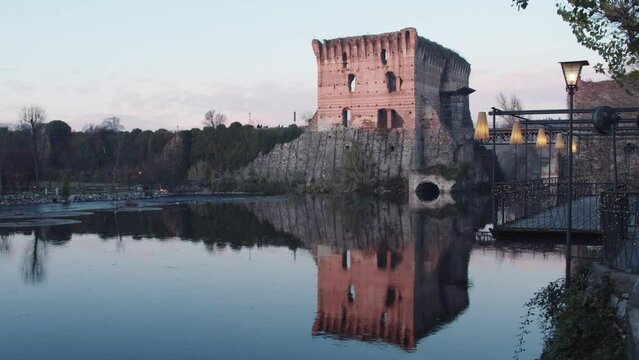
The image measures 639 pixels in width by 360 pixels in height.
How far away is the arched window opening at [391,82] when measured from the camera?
Result: 47000 millimetres

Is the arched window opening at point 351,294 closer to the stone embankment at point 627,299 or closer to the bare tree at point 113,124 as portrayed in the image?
the stone embankment at point 627,299

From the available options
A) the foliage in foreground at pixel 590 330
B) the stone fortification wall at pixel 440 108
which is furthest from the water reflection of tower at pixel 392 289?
the stone fortification wall at pixel 440 108

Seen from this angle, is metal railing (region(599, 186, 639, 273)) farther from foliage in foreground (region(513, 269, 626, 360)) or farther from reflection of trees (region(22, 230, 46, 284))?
reflection of trees (region(22, 230, 46, 284))

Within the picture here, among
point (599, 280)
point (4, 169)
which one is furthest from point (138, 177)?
point (599, 280)

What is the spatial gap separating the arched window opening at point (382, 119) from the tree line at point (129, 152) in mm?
7889

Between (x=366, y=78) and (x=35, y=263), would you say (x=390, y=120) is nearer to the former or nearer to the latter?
(x=366, y=78)

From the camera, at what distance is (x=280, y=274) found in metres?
15.8

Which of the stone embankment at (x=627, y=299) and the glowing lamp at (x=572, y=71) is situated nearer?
the stone embankment at (x=627, y=299)

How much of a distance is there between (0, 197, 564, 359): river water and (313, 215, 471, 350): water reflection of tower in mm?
38

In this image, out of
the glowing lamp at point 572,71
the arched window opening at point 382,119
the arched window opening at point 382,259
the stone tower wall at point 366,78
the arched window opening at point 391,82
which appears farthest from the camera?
the arched window opening at point 382,119

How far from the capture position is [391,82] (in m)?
47.5

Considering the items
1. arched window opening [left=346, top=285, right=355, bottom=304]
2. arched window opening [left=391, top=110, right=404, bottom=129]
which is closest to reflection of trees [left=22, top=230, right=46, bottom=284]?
arched window opening [left=346, top=285, right=355, bottom=304]

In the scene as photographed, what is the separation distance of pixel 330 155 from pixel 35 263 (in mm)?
33439

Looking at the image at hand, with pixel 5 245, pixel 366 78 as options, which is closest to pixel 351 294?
pixel 5 245
